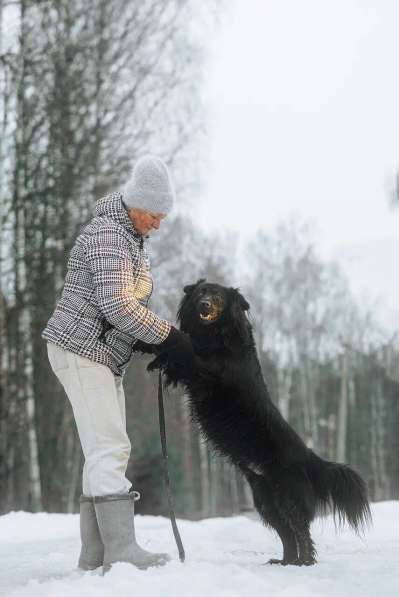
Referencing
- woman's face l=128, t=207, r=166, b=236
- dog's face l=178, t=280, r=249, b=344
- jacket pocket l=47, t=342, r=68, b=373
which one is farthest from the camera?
dog's face l=178, t=280, r=249, b=344

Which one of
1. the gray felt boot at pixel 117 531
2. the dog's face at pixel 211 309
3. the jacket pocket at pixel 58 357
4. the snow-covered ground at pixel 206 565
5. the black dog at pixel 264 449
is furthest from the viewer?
the dog's face at pixel 211 309

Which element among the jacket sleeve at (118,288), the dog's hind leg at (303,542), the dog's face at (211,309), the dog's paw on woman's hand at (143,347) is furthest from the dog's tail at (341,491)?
the jacket sleeve at (118,288)

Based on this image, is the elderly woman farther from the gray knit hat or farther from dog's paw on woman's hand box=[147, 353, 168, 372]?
dog's paw on woman's hand box=[147, 353, 168, 372]

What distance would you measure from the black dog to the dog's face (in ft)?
0.11

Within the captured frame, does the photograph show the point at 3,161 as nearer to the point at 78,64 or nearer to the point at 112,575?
the point at 78,64

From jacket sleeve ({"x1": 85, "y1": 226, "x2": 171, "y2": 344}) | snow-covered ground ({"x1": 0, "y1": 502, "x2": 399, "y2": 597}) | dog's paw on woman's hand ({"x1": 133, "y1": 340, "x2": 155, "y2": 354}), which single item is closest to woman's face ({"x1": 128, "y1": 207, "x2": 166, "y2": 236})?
jacket sleeve ({"x1": 85, "y1": 226, "x2": 171, "y2": 344})

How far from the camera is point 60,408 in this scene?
15.1m

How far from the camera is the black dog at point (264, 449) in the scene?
4.36 meters

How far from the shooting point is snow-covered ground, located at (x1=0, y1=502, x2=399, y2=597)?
314cm

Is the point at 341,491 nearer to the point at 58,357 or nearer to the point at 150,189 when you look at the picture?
Result: the point at 58,357

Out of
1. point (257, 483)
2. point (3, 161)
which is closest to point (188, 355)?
point (257, 483)

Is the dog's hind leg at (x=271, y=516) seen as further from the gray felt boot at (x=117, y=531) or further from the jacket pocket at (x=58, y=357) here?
the jacket pocket at (x=58, y=357)

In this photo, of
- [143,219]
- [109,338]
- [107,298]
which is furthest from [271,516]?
[143,219]

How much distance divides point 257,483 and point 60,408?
1103 centimetres
